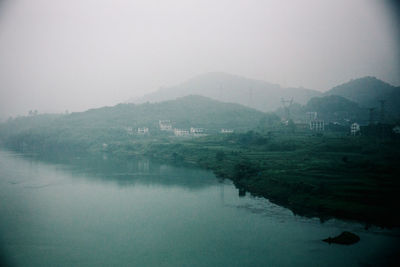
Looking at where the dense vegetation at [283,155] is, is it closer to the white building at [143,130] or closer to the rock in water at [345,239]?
the white building at [143,130]

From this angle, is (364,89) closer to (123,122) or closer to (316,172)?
(123,122)

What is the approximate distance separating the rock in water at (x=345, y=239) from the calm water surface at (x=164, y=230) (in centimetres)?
21

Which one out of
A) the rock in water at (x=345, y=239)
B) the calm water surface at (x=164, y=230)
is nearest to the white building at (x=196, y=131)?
the calm water surface at (x=164, y=230)

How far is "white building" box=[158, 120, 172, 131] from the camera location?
43.8 metres

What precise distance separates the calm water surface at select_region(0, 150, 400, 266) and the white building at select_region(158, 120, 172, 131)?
85.4 ft

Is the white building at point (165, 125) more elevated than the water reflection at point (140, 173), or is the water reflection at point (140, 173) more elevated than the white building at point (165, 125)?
the white building at point (165, 125)

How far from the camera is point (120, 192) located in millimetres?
16375

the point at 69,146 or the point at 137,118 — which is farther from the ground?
the point at 137,118

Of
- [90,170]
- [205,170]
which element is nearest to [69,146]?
[90,170]

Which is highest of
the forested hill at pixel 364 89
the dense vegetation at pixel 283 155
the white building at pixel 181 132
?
the forested hill at pixel 364 89

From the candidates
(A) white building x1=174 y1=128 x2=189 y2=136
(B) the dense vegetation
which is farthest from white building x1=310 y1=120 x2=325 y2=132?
(A) white building x1=174 y1=128 x2=189 y2=136

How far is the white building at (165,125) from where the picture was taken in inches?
1725

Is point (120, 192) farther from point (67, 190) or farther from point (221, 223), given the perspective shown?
point (221, 223)

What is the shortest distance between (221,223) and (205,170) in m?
9.63
